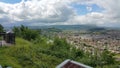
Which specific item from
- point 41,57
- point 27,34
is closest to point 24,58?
point 41,57

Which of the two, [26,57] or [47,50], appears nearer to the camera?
[26,57]

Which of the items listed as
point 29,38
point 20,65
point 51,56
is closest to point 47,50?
point 51,56

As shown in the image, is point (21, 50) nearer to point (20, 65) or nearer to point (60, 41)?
point (20, 65)

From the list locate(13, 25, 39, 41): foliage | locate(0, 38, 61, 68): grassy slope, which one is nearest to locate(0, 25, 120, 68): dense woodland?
locate(0, 38, 61, 68): grassy slope

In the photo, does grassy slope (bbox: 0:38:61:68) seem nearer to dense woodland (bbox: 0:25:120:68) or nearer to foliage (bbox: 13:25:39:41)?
dense woodland (bbox: 0:25:120:68)

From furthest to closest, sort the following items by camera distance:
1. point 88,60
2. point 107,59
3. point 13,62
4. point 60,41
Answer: point 60,41 → point 107,59 → point 88,60 → point 13,62

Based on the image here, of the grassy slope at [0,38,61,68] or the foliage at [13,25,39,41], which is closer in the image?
the grassy slope at [0,38,61,68]

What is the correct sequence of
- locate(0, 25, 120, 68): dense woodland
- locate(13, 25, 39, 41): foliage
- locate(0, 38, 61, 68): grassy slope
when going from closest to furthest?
locate(0, 38, 61, 68): grassy slope, locate(0, 25, 120, 68): dense woodland, locate(13, 25, 39, 41): foliage

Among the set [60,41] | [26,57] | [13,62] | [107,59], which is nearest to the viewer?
[13,62]

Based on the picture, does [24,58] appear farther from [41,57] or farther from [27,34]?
[27,34]

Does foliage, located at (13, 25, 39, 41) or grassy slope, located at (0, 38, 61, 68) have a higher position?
foliage, located at (13, 25, 39, 41)
